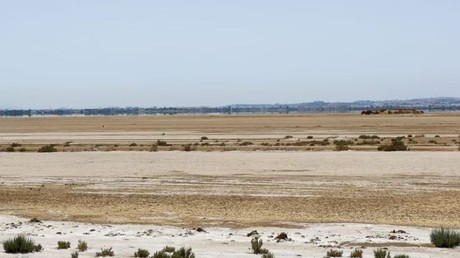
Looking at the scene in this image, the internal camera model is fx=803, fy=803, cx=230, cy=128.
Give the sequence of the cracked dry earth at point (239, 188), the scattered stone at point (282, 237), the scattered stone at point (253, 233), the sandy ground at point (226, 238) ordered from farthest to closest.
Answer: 1. the cracked dry earth at point (239, 188)
2. the scattered stone at point (253, 233)
3. the scattered stone at point (282, 237)
4. the sandy ground at point (226, 238)

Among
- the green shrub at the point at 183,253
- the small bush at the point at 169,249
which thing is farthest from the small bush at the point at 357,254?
the small bush at the point at 169,249

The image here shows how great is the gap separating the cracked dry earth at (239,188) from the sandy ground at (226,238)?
111 cm

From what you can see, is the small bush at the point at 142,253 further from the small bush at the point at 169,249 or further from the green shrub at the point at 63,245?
the green shrub at the point at 63,245

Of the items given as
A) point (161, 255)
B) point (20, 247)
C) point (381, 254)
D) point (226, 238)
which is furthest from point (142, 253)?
point (381, 254)

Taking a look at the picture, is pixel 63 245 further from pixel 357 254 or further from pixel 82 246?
pixel 357 254

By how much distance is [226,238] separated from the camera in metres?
14.9

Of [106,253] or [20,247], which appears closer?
[106,253]

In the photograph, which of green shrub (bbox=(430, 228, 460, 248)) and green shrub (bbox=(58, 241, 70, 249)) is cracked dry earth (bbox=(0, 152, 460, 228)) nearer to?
green shrub (bbox=(430, 228, 460, 248))

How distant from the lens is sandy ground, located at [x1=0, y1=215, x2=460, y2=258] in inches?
529

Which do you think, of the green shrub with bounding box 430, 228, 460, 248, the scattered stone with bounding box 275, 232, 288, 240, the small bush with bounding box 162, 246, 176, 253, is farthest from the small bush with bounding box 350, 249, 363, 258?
the small bush with bounding box 162, 246, 176, 253

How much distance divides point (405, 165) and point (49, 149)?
22.1 metres

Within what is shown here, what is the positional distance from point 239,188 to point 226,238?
9969 millimetres

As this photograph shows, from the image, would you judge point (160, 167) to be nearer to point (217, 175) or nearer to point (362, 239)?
point (217, 175)

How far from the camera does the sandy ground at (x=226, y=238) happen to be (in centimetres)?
1343
